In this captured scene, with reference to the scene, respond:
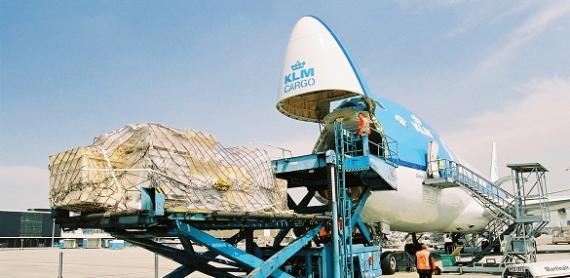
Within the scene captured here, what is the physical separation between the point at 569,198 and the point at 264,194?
29259mm

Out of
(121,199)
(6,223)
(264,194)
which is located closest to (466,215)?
(264,194)

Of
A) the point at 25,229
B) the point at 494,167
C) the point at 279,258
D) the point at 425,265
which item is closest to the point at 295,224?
the point at 279,258

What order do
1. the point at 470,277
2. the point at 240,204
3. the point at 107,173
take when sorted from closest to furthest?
the point at 107,173, the point at 240,204, the point at 470,277

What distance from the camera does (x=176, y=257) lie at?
467 inches

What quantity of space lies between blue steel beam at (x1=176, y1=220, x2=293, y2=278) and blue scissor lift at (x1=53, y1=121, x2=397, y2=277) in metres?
0.02

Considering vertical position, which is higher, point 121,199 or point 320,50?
point 320,50

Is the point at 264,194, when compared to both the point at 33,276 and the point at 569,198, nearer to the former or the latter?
the point at 33,276

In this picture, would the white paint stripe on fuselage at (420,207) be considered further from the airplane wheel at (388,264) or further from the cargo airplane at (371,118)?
the airplane wheel at (388,264)

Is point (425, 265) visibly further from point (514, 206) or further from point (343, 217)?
point (514, 206)

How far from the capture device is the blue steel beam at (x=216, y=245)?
9.64 metres

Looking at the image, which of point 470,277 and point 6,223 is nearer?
point 470,277

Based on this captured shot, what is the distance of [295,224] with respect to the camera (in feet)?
41.7

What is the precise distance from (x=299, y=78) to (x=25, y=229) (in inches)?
3522

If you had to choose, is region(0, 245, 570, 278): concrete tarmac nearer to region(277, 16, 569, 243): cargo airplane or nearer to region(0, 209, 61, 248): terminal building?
region(277, 16, 569, 243): cargo airplane
